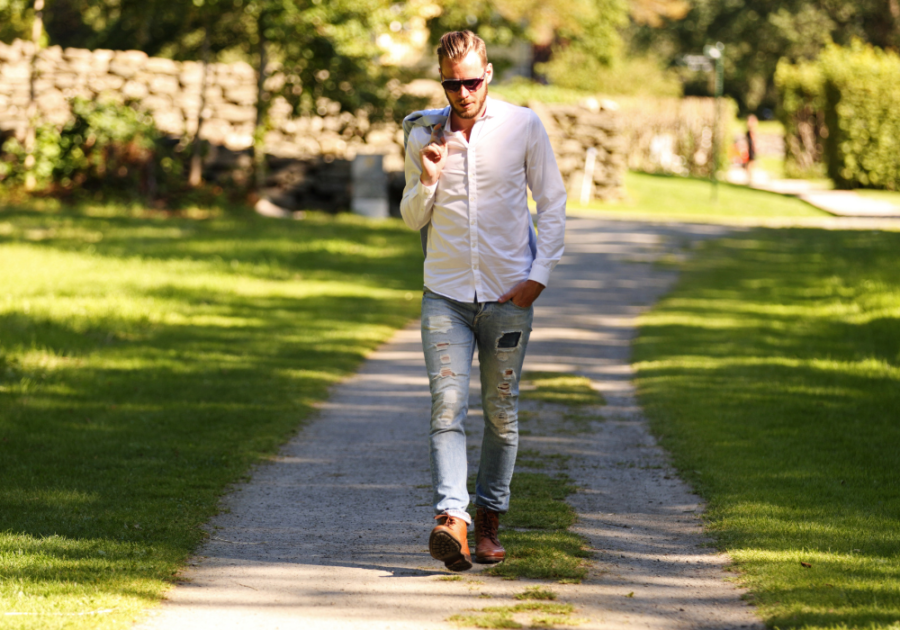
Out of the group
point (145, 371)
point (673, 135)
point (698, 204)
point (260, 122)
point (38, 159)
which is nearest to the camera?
point (145, 371)

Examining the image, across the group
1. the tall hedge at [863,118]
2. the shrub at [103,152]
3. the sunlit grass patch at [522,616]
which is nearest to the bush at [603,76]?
the tall hedge at [863,118]

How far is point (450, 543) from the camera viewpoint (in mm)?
4055

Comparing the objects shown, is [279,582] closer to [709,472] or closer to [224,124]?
[709,472]

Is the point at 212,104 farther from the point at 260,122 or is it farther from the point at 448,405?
the point at 448,405

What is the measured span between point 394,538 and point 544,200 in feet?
5.43

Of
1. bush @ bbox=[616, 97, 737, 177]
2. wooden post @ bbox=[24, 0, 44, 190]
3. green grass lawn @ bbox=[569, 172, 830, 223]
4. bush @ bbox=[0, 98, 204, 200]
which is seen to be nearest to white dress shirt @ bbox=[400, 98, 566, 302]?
bush @ bbox=[0, 98, 204, 200]

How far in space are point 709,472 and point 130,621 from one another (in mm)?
3227

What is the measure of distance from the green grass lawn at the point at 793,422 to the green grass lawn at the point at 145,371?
241 cm

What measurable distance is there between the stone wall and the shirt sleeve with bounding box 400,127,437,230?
16201 millimetres

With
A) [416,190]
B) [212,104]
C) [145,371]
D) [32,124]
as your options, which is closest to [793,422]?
[416,190]

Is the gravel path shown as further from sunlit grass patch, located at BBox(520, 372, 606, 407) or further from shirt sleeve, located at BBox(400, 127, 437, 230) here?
shirt sleeve, located at BBox(400, 127, 437, 230)

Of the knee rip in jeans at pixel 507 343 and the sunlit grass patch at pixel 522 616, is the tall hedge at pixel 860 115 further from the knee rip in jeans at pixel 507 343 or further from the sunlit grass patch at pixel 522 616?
the sunlit grass patch at pixel 522 616

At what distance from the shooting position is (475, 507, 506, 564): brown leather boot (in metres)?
4.37

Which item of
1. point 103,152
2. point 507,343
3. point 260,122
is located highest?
point 260,122
